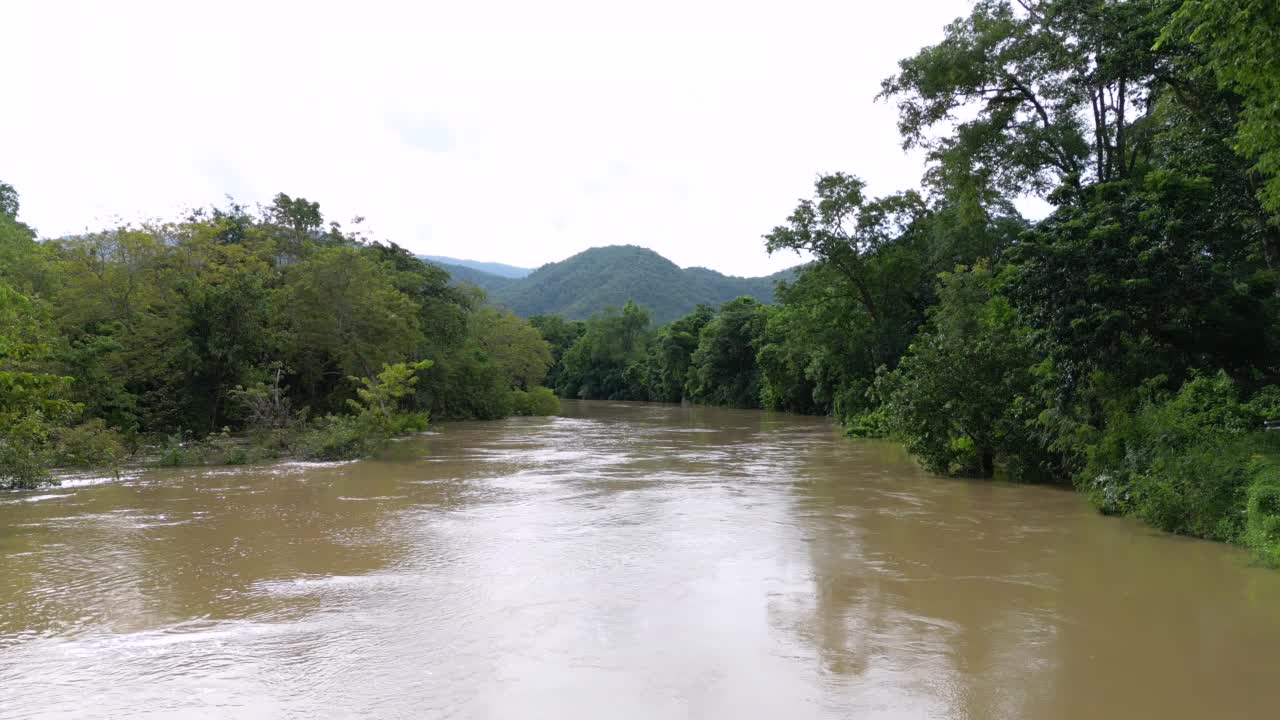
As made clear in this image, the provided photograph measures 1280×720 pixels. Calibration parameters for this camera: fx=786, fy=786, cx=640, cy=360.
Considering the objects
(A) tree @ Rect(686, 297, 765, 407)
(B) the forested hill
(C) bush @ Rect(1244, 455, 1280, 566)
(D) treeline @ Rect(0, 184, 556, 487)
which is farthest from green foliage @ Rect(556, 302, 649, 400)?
(C) bush @ Rect(1244, 455, 1280, 566)

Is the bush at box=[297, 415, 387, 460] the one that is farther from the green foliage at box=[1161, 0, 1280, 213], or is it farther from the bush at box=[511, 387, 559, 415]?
the bush at box=[511, 387, 559, 415]

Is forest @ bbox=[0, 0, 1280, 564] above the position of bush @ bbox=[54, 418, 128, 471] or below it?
above

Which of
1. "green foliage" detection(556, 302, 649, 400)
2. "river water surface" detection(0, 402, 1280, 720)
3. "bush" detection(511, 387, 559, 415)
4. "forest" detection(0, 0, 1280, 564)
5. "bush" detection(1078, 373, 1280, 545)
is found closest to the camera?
"river water surface" detection(0, 402, 1280, 720)

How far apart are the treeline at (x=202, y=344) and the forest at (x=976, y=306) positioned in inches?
3.3

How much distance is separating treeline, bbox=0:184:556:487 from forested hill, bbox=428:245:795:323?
84.9 m

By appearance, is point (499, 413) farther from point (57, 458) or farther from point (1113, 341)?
point (1113, 341)

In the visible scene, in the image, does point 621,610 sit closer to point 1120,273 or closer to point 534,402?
point 1120,273

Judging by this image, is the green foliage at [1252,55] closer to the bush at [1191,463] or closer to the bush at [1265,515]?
the bush at [1191,463]

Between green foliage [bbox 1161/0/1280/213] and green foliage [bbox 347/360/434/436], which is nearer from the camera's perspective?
green foliage [bbox 1161/0/1280/213]

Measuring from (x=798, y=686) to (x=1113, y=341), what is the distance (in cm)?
883

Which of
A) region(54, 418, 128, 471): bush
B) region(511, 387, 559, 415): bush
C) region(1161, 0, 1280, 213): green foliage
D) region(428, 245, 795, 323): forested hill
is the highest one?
region(428, 245, 795, 323): forested hill

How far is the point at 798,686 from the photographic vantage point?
5.01 m

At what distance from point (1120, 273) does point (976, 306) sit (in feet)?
26.0

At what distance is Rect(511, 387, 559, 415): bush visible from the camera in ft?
144
